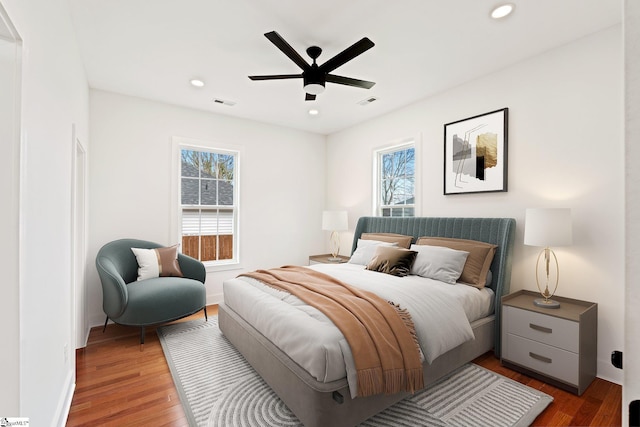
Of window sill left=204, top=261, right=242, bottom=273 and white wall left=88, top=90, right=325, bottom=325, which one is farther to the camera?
Answer: window sill left=204, top=261, right=242, bottom=273

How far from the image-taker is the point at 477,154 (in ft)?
10.8

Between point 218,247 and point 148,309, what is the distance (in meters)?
1.66

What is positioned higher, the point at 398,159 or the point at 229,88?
the point at 229,88

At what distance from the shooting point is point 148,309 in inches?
117

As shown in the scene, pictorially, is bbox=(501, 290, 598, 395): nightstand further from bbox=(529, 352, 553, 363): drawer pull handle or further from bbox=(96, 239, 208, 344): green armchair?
bbox=(96, 239, 208, 344): green armchair

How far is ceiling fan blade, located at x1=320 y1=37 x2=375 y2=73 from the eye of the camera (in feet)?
6.98

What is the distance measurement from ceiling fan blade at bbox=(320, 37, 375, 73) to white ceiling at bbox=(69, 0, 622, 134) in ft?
0.92

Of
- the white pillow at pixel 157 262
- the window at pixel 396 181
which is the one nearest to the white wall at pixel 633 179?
the window at pixel 396 181

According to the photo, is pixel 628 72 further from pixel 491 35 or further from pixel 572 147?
pixel 572 147

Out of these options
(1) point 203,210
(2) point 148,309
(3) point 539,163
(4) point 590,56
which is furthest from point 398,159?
(2) point 148,309

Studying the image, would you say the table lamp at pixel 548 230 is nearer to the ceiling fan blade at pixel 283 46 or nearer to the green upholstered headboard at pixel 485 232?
the green upholstered headboard at pixel 485 232

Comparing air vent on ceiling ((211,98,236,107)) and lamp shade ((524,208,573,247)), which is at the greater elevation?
air vent on ceiling ((211,98,236,107))

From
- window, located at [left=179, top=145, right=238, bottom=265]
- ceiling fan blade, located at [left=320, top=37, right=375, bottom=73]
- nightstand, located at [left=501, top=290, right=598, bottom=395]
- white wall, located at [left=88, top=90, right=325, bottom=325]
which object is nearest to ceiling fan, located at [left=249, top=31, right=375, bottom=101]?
ceiling fan blade, located at [left=320, top=37, right=375, bottom=73]

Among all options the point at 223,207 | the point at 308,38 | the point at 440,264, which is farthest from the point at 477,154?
the point at 223,207
